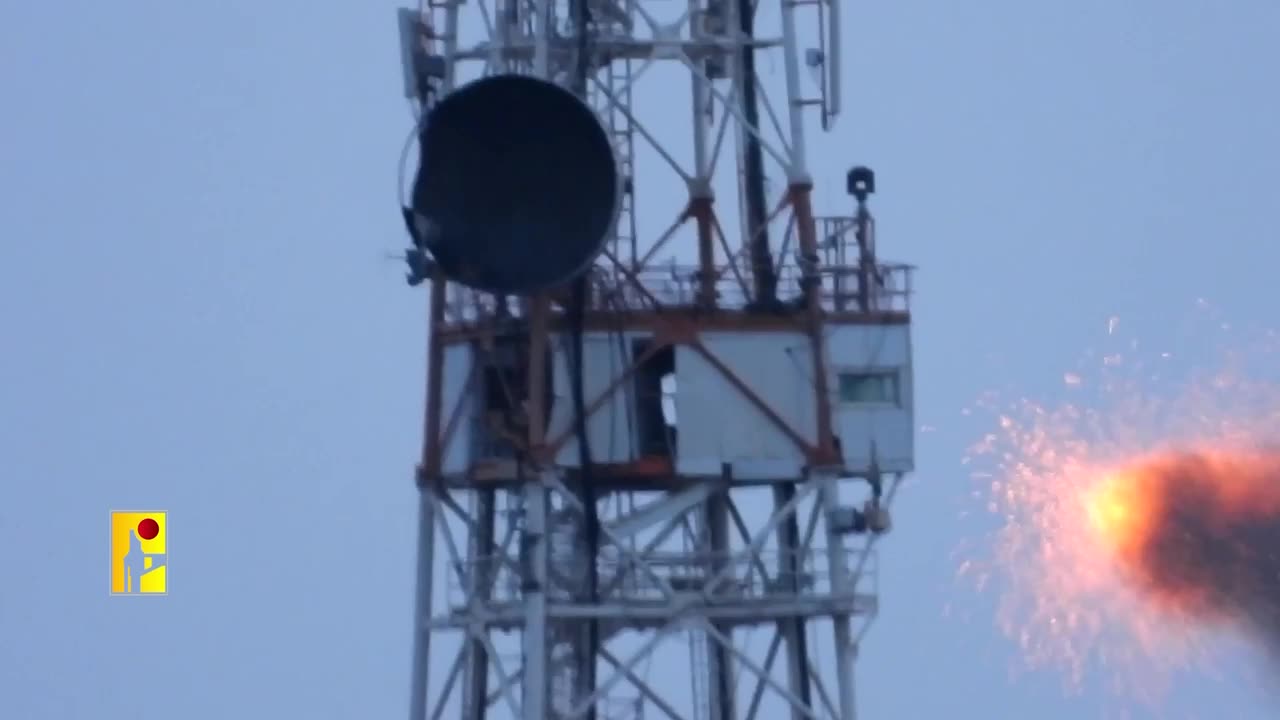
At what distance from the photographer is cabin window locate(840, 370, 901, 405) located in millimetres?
72812

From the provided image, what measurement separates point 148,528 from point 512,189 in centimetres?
1181

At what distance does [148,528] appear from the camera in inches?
3024

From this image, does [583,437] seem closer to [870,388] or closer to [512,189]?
[512,189]

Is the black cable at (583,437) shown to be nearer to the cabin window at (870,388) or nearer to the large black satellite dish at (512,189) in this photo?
the large black satellite dish at (512,189)

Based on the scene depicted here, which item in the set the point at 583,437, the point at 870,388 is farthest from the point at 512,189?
the point at 870,388

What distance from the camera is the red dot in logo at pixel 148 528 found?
7625 cm

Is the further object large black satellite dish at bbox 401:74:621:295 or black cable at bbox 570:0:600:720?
black cable at bbox 570:0:600:720

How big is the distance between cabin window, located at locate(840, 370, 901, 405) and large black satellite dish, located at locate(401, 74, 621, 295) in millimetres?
6120

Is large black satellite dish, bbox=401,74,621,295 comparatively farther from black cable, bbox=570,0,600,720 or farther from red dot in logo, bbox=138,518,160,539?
red dot in logo, bbox=138,518,160,539

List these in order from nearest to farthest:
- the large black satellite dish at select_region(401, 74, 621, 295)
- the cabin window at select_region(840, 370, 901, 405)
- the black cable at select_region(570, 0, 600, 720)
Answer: the large black satellite dish at select_region(401, 74, 621, 295), the black cable at select_region(570, 0, 600, 720), the cabin window at select_region(840, 370, 901, 405)

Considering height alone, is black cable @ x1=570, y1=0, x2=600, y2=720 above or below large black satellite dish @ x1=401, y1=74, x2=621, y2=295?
below

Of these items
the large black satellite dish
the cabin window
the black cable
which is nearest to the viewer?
the large black satellite dish

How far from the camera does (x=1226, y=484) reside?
245ft

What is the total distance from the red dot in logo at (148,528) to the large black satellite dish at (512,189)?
9955mm
